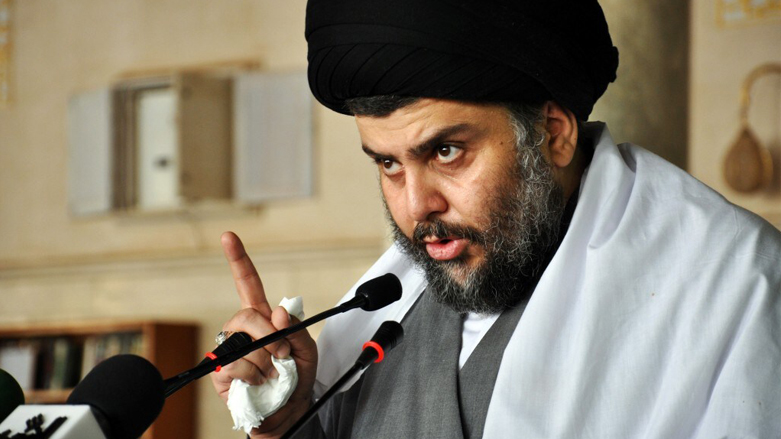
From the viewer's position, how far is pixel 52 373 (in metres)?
7.48

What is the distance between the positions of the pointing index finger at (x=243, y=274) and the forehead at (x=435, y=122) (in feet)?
1.22

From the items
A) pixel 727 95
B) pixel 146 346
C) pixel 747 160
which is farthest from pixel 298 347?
pixel 146 346

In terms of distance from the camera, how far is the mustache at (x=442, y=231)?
76.8 inches

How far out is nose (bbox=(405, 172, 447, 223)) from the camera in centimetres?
193

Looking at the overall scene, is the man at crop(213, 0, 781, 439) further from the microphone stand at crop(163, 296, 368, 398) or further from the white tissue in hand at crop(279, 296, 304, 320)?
the microphone stand at crop(163, 296, 368, 398)

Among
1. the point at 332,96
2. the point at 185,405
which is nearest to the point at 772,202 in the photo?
the point at 185,405

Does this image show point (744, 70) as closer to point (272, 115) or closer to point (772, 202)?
point (772, 202)

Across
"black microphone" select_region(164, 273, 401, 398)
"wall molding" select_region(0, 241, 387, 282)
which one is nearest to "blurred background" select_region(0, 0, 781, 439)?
"wall molding" select_region(0, 241, 387, 282)

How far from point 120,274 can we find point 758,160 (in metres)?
4.89

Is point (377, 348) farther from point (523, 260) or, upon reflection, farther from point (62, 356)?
point (62, 356)

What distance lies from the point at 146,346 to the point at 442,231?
5.58 m

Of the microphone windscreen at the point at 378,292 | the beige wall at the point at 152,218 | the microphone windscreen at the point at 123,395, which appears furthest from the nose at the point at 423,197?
the beige wall at the point at 152,218

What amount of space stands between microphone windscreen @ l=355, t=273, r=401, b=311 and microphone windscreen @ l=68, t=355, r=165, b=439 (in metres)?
0.58

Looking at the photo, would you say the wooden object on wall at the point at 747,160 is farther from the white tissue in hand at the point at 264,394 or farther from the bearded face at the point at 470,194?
the white tissue in hand at the point at 264,394
